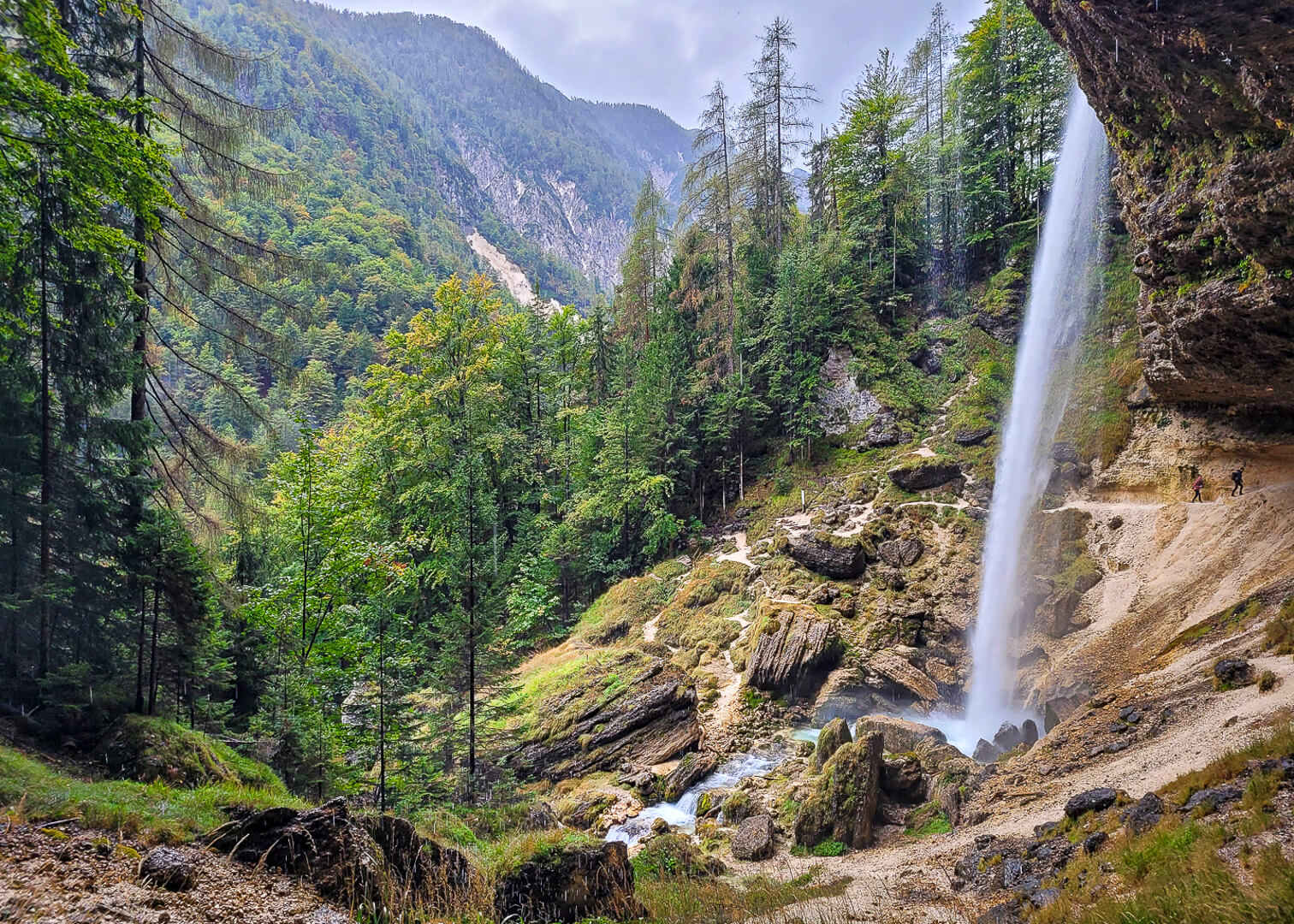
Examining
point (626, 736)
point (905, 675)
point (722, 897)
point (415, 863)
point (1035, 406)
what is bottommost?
point (626, 736)

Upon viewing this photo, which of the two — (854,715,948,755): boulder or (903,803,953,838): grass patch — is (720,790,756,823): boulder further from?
(903,803,953,838): grass patch

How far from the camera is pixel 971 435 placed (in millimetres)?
22531

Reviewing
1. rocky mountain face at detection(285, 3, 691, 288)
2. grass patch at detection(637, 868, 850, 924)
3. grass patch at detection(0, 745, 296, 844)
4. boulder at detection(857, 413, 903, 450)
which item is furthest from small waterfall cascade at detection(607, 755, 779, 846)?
rocky mountain face at detection(285, 3, 691, 288)

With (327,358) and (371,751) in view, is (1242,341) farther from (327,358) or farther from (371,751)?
(327,358)

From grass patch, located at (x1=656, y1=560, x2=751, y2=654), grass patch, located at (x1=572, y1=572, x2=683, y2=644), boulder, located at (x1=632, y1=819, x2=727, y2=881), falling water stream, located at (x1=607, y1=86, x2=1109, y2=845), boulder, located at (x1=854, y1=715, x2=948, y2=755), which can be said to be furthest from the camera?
grass patch, located at (x1=572, y1=572, x2=683, y2=644)

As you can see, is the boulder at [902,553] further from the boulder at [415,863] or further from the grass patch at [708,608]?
the boulder at [415,863]

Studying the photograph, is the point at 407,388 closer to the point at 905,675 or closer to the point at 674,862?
the point at 674,862

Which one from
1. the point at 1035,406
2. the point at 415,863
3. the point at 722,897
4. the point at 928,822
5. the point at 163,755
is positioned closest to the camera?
the point at 415,863

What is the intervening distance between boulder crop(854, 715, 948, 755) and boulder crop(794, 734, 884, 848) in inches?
75.7

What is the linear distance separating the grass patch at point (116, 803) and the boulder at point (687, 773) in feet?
31.9

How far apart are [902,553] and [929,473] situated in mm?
4123

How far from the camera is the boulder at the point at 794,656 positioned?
1633cm

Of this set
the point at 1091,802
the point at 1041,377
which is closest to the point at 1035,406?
the point at 1041,377

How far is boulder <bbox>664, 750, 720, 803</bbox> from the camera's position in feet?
43.2
